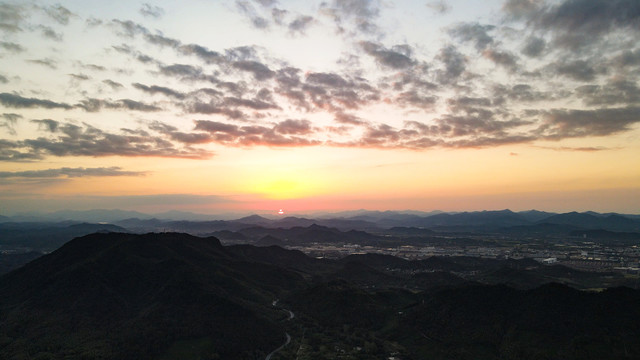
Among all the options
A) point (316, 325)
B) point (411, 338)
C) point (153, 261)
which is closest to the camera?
Result: point (411, 338)

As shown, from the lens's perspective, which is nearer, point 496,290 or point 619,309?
point 619,309

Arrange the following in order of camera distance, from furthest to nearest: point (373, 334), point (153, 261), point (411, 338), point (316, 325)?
point (153, 261) < point (316, 325) < point (373, 334) < point (411, 338)

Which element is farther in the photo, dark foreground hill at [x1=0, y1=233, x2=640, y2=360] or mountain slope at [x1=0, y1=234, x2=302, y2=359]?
mountain slope at [x1=0, y1=234, x2=302, y2=359]

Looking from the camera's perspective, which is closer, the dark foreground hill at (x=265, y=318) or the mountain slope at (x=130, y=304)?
the dark foreground hill at (x=265, y=318)

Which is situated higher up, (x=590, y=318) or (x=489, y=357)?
(x=590, y=318)

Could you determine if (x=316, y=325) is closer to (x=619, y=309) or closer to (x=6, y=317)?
(x=619, y=309)

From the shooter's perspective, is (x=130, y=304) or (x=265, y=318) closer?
(x=265, y=318)

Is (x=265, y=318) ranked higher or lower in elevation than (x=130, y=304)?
lower

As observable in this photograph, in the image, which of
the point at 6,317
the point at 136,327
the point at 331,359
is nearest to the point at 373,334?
the point at 331,359
